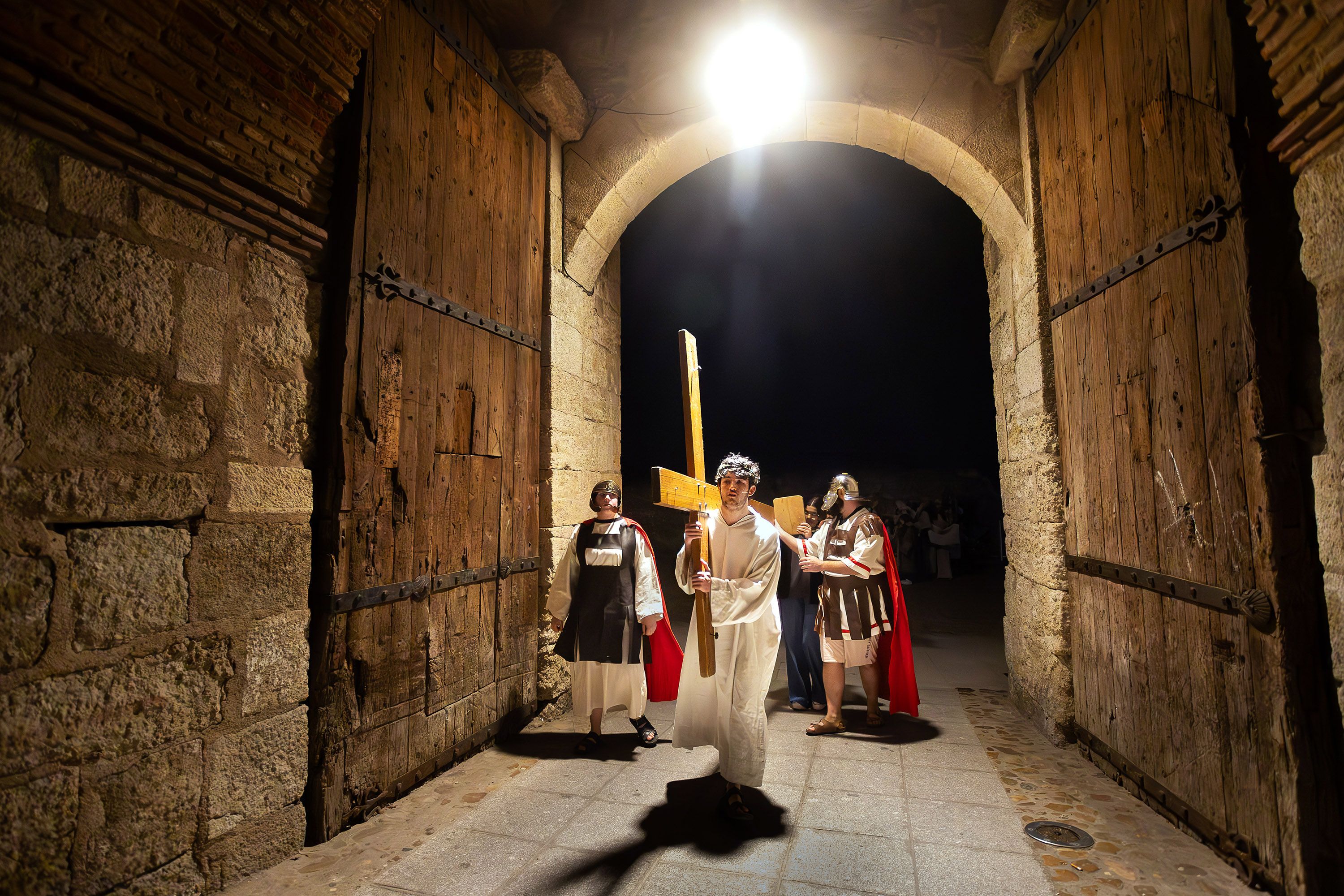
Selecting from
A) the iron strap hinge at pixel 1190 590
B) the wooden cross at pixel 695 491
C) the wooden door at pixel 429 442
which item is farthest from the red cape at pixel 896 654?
the wooden door at pixel 429 442

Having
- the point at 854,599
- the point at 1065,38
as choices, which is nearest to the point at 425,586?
the point at 854,599

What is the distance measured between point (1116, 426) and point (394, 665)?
3.68m

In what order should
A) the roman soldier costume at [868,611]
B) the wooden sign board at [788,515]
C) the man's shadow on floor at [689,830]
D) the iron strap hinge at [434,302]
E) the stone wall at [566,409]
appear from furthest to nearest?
the wooden sign board at [788,515]
the stone wall at [566,409]
the roman soldier costume at [868,611]
the iron strap hinge at [434,302]
the man's shadow on floor at [689,830]

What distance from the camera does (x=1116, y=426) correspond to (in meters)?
3.06

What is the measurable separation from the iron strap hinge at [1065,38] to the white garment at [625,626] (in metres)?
3.71

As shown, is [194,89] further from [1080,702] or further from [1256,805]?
[1080,702]

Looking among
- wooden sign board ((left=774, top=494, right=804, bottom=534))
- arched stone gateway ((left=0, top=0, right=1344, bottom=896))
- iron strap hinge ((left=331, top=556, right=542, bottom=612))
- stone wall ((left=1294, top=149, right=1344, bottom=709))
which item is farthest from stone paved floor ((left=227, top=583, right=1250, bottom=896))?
wooden sign board ((left=774, top=494, right=804, bottom=534))

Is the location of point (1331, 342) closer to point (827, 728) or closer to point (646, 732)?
point (827, 728)

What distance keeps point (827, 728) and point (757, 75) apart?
447cm

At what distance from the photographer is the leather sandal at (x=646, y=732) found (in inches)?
146

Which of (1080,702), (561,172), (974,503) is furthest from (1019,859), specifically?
(974,503)

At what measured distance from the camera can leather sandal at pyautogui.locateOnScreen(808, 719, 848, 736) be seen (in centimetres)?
392

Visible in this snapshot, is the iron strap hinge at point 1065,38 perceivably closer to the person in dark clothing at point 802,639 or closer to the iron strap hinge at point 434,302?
the person in dark clothing at point 802,639

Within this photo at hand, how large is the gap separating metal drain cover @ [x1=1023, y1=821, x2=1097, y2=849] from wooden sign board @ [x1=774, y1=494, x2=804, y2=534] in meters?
2.23
